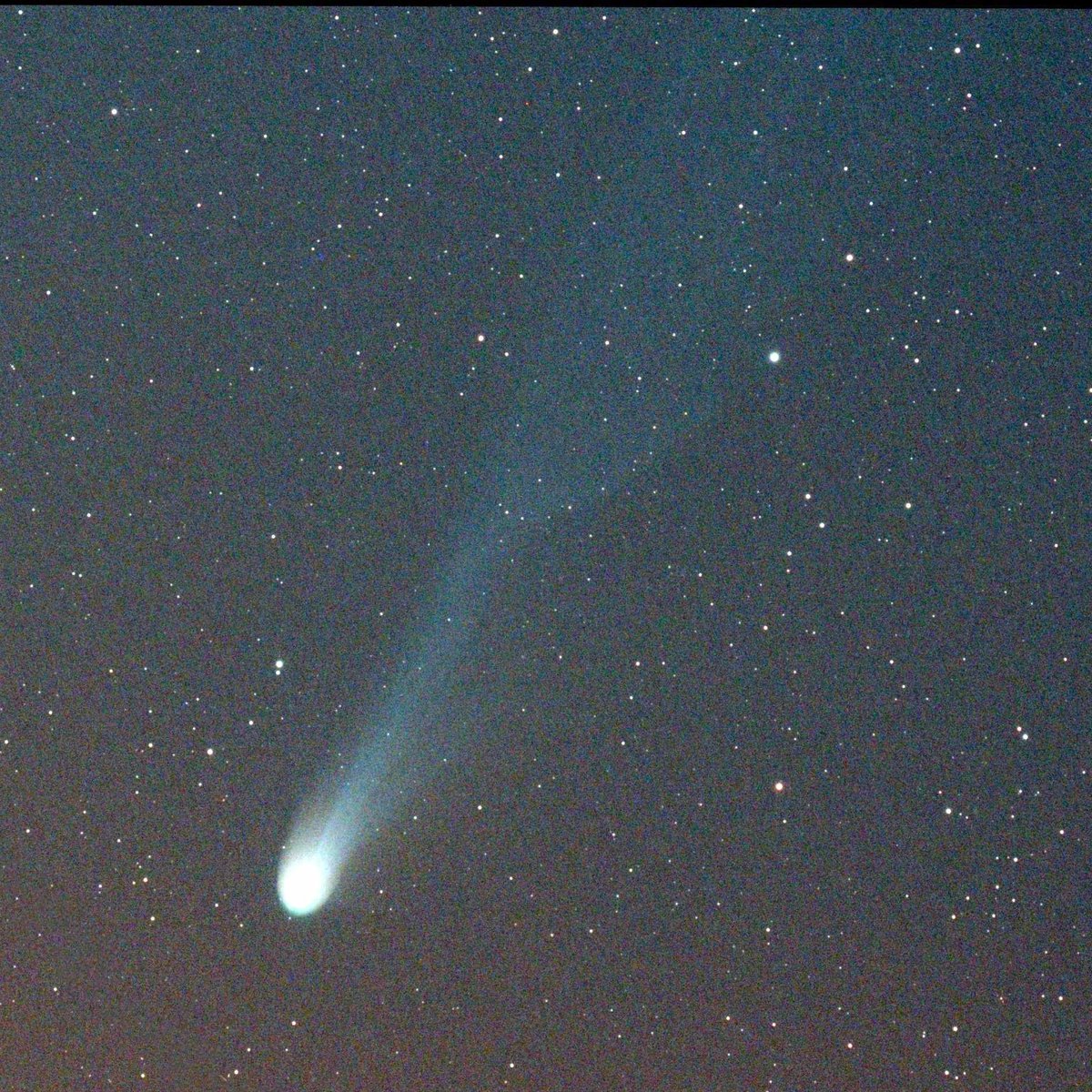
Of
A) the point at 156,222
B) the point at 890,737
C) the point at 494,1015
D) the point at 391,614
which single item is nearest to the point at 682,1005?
the point at 494,1015

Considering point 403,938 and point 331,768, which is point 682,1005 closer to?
point 403,938

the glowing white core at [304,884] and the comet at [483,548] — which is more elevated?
the comet at [483,548]

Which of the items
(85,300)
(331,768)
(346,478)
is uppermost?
(85,300)

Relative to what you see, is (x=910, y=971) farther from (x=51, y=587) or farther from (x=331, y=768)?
(x=51, y=587)

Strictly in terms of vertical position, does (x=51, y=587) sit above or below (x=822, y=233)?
above

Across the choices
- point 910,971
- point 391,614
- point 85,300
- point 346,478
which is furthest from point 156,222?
point 910,971

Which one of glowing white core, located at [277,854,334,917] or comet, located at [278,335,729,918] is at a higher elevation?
comet, located at [278,335,729,918]
